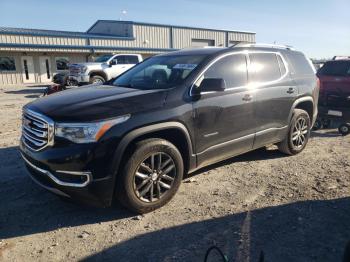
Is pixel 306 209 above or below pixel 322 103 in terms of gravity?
below

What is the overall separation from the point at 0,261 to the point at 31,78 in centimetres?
2873

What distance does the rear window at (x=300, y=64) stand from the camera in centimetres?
579

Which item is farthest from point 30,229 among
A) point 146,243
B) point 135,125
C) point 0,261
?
point 135,125

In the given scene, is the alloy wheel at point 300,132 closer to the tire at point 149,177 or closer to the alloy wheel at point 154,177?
the tire at point 149,177

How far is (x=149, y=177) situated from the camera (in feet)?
12.2

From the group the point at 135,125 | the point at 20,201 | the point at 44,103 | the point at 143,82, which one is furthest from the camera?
the point at 143,82

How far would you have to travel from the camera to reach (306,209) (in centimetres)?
389

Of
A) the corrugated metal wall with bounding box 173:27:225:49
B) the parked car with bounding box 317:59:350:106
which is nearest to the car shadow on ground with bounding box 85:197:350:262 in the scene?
the parked car with bounding box 317:59:350:106

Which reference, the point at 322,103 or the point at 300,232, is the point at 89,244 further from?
the point at 322,103

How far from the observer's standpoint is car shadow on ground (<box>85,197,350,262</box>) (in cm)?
302

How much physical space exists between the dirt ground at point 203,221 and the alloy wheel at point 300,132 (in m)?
0.81

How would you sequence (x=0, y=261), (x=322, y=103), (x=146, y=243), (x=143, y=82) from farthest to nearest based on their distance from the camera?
(x=322, y=103)
(x=143, y=82)
(x=146, y=243)
(x=0, y=261)

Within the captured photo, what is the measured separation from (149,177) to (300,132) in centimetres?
346

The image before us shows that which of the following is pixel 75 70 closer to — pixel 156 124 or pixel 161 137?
pixel 161 137
